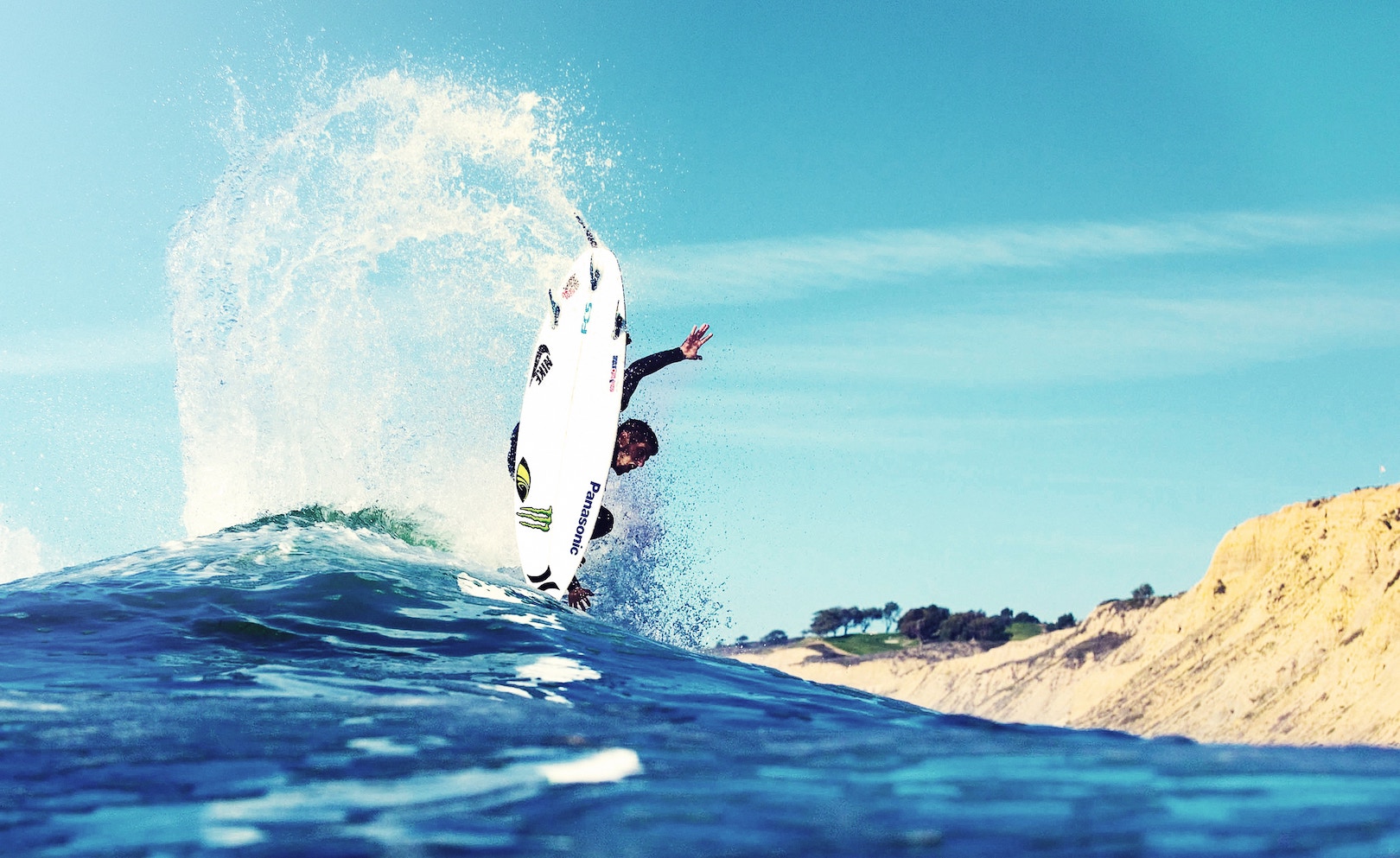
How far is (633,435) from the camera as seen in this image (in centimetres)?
1416

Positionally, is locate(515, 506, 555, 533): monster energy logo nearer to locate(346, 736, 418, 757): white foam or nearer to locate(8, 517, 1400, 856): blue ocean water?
locate(8, 517, 1400, 856): blue ocean water

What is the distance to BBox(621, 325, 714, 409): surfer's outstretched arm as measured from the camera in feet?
44.2

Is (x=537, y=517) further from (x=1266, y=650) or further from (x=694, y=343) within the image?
(x=1266, y=650)

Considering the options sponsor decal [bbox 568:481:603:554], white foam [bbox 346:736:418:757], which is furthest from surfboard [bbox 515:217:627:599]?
white foam [bbox 346:736:418:757]

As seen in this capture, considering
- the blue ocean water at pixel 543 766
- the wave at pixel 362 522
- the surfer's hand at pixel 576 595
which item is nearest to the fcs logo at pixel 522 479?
the surfer's hand at pixel 576 595

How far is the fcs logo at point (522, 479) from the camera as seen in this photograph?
14.3 metres

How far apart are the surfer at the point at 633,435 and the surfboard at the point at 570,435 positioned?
6.4 inches

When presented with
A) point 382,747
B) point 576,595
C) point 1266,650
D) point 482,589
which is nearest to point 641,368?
point 576,595

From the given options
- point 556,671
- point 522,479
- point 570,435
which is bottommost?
point 556,671

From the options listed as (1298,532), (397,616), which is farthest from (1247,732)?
(397,616)

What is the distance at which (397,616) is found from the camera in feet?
32.1

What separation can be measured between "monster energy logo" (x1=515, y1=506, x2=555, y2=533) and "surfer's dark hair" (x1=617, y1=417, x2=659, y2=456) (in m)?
1.26

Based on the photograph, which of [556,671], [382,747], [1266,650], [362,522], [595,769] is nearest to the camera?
[595,769]

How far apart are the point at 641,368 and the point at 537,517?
2.18 meters
